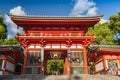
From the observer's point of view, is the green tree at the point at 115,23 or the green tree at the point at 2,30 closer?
the green tree at the point at 2,30

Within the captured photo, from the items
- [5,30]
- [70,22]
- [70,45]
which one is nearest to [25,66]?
[70,45]

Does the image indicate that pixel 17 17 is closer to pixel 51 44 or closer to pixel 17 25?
pixel 17 25

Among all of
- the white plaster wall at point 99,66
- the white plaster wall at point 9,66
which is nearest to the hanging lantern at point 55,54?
the white plaster wall at point 9,66

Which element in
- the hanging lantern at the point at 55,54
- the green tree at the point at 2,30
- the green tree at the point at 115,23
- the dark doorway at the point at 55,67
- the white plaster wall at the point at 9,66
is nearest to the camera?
the white plaster wall at the point at 9,66

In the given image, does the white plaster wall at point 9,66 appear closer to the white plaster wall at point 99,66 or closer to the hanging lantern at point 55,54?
the hanging lantern at point 55,54

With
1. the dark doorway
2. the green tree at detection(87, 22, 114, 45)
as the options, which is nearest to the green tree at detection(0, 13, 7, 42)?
the dark doorway

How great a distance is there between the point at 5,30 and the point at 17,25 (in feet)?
46.5

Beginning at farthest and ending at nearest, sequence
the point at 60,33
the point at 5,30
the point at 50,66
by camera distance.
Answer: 1. the point at 50,66
2. the point at 5,30
3. the point at 60,33

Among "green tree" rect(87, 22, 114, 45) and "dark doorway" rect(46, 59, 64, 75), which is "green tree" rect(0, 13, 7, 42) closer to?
"dark doorway" rect(46, 59, 64, 75)

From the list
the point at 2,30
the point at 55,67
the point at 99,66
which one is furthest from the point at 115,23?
the point at 2,30

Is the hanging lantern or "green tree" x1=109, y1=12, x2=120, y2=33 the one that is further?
"green tree" x1=109, y1=12, x2=120, y2=33

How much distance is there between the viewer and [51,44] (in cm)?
2569

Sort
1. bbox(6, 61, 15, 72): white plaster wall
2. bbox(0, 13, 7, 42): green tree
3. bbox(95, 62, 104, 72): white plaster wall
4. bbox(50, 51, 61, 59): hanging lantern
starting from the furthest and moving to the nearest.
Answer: bbox(0, 13, 7, 42): green tree, bbox(95, 62, 104, 72): white plaster wall, bbox(50, 51, 61, 59): hanging lantern, bbox(6, 61, 15, 72): white plaster wall

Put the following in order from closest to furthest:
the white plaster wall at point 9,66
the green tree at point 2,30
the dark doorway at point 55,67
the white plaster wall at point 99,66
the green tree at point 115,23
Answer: the white plaster wall at point 9,66
the white plaster wall at point 99,66
the green tree at point 2,30
the green tree at point 115,23
the dark doorway at point 55,67
